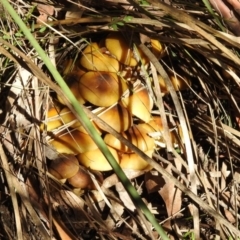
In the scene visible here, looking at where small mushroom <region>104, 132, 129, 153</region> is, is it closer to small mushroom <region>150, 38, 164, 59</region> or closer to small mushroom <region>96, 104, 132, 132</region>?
small mushroom <region>96, 104, 132, 132</region>

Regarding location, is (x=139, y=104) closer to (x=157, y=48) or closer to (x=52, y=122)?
(x=157, y=48)

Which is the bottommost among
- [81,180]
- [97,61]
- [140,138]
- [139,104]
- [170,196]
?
[170,196]

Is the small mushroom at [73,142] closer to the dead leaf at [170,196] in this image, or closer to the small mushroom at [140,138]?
the small mushroom at [140,138]

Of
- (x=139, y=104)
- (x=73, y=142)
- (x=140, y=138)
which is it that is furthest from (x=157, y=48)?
(x=73, y=142)

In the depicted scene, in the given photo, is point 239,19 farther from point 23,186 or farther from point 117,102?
point 23,186

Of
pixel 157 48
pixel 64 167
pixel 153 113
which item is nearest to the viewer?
pixel 64 167

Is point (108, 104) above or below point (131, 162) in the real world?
above
